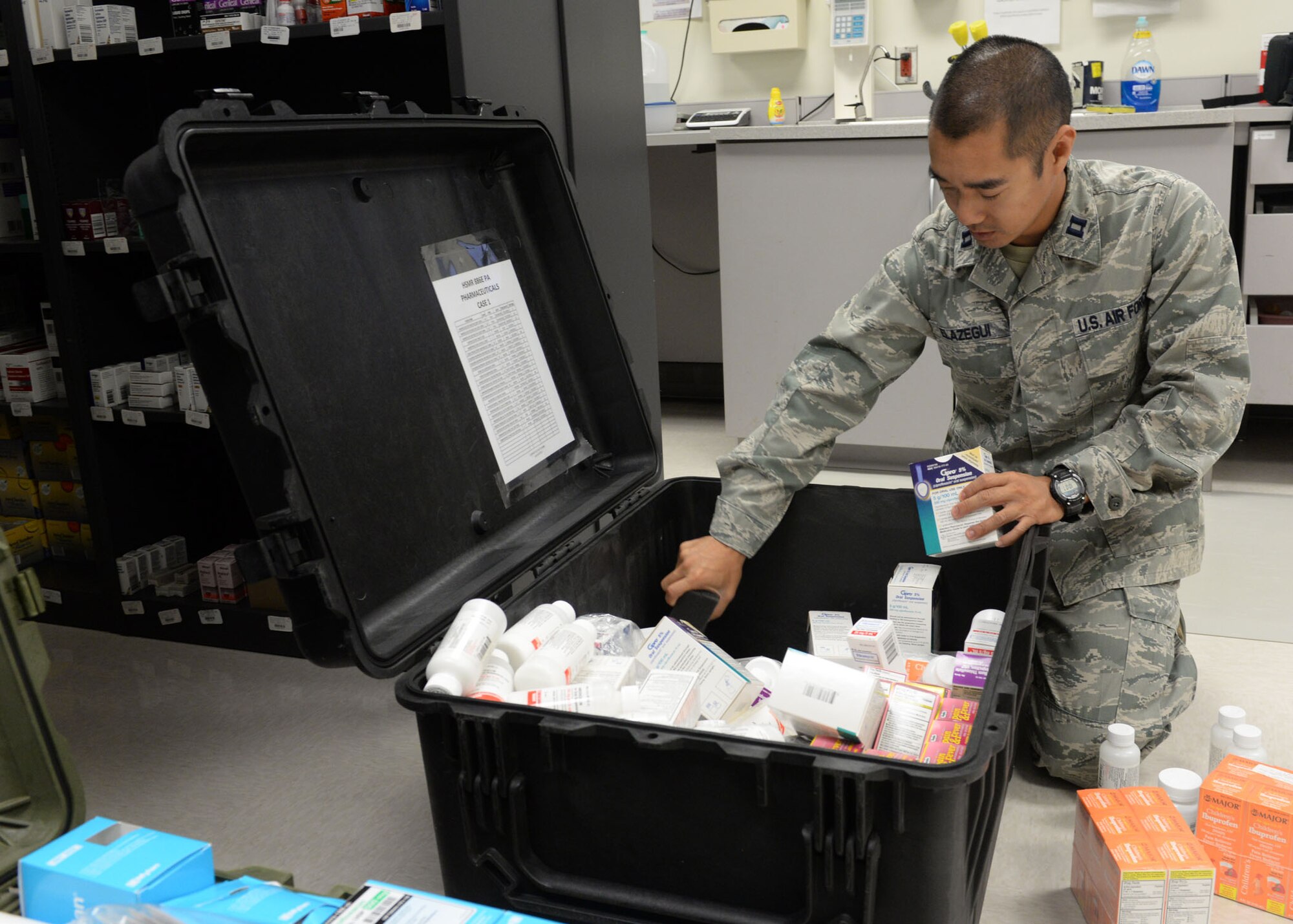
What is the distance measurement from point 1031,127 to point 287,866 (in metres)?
1.34

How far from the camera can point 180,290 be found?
940mm

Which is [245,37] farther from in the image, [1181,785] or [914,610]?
[1181,785]

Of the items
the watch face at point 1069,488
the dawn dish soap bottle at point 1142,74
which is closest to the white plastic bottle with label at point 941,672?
the watch face at point 1069,488

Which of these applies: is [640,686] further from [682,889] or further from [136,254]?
[136,254]

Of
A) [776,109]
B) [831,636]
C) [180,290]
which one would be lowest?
[831,636]

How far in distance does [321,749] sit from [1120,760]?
3.90 feet

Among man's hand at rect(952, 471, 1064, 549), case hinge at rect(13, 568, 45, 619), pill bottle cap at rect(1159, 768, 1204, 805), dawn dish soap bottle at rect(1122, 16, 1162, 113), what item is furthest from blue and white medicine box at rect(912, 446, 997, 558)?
dawn dish soap bottle at rect(1122, 16, 1162, 113)

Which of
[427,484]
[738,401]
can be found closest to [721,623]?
[427,484]

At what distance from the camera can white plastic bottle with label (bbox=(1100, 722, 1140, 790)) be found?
1404 millimetres

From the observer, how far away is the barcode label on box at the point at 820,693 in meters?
1.04

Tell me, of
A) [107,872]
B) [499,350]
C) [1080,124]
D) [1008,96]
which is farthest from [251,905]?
[1080,124]

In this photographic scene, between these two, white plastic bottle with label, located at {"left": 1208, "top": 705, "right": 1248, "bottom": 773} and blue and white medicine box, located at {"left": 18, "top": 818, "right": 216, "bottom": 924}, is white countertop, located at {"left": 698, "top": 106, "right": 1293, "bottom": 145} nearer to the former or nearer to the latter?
white plastic bottle with label, located at {"left": 1208, "top": 705, "right": 1248, "bottom": 773}

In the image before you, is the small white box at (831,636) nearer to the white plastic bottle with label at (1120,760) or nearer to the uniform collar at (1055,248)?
the white plastic bottle with label at (1120,760)

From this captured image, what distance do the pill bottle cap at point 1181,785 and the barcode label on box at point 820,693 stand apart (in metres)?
0.55
